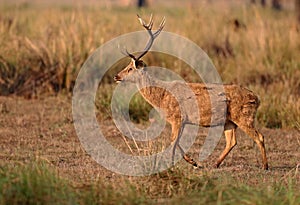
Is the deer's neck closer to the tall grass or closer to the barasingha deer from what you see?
the barasingha deer

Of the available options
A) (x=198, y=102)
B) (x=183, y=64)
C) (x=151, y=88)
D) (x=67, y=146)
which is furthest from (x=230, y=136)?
(x=183, y=64)

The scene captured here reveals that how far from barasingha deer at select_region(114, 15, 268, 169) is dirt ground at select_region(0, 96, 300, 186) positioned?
43 centimetres

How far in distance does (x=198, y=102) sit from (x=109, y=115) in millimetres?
3754

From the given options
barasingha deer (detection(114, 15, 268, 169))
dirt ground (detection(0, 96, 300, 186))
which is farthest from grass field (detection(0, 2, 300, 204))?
barasingha deer (detection(114, 15, 268, 169))

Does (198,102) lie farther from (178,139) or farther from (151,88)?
(151,88)

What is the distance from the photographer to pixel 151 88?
32.2 feet

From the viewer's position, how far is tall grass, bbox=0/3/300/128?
1472cm

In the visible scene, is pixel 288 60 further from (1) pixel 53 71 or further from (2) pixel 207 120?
(2) pixel 207 120

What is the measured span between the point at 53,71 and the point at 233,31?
17.2 feet

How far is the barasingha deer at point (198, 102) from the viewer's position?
31.3 ft

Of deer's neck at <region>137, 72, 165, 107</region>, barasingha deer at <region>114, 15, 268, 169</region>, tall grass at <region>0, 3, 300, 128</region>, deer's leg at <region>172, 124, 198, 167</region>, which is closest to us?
deer's leg at <region>172, 124, 198, 167</region>

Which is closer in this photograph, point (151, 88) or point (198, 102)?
point (198, 102)

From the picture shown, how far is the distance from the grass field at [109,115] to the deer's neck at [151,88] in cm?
88

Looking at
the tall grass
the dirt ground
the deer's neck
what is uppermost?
the tall grass
